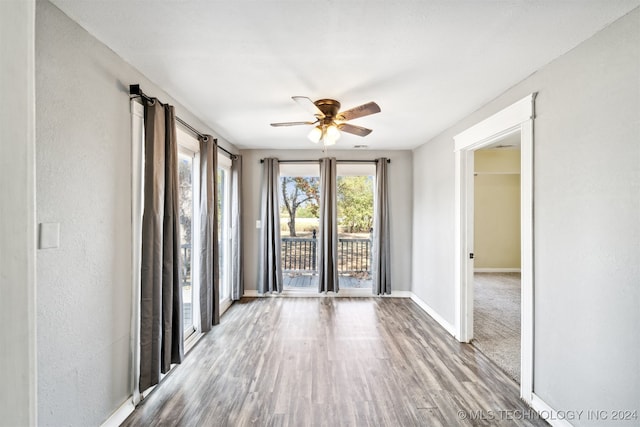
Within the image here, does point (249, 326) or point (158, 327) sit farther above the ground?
point (158, 327)

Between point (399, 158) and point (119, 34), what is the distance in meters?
4.04

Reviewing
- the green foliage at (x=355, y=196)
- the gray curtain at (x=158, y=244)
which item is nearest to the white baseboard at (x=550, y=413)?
the gray curtain at (x=158, y=244)

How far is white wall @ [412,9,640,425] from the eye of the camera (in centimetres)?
150

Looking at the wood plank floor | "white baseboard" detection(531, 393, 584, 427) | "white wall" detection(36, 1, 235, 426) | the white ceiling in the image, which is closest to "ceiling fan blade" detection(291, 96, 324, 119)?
the white ceiling

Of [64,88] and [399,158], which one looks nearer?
[64,88]

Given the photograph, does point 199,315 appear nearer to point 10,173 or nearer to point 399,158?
point 10,173

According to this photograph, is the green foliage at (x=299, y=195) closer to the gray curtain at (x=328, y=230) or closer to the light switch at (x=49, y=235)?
the gray curtain at (x=328, y=230)

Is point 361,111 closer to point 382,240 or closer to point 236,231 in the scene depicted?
point 382,240

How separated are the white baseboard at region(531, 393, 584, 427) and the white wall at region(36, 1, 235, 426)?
9.50ft

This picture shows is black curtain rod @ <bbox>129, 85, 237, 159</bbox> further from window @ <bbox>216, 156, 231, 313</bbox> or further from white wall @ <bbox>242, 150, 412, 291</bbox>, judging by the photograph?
white wall @ <bbox>242, 150, 412, 291</bbox>

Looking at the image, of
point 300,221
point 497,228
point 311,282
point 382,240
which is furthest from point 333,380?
point 497,228

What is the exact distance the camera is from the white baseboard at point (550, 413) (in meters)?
1.85

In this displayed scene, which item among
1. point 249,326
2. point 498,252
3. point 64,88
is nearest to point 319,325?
point 249,326

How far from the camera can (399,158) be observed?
16.0ft
